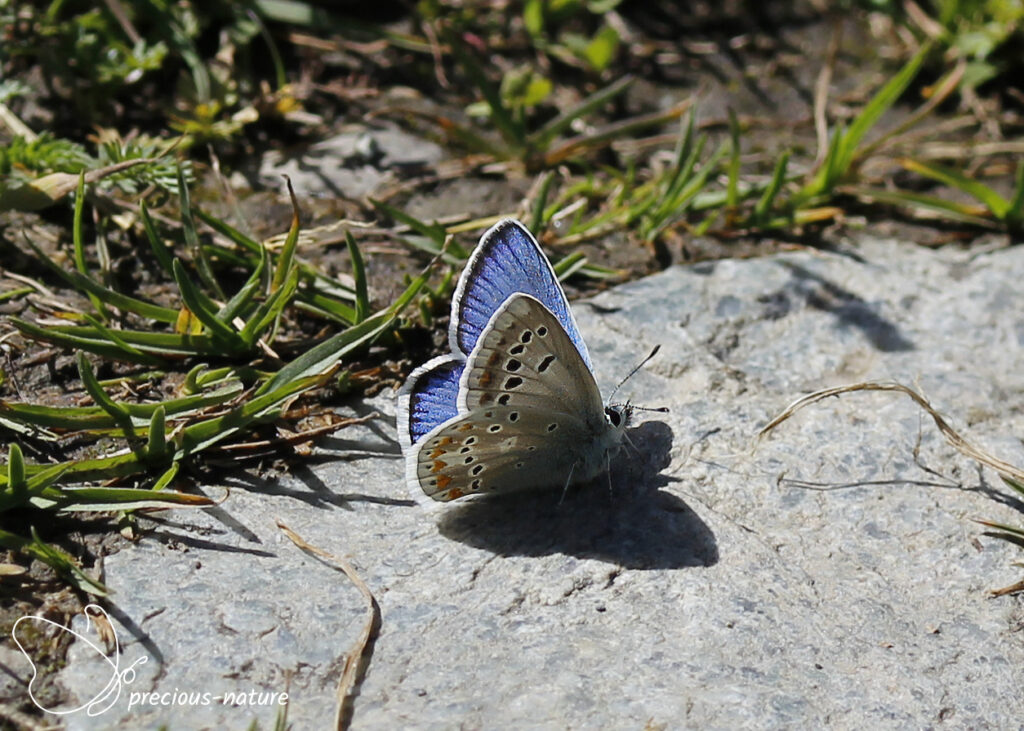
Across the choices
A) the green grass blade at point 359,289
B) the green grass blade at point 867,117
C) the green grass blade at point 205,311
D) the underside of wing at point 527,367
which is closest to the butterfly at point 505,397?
the underside of wing at point 527,367

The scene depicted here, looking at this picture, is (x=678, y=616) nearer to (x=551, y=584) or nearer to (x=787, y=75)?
(x=551, y=584)

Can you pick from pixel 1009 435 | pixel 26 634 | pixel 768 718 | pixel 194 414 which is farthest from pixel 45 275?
pixel 1009 435

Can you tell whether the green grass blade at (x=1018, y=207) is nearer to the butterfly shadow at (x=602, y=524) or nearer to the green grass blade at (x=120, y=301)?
the butterfly shadow at (x=602, y=524)

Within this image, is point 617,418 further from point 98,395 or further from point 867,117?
point 867,117

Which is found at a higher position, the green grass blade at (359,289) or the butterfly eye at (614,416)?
the green grass blade at (359,289)

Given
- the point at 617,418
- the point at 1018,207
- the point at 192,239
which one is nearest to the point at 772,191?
the point at 1018,207

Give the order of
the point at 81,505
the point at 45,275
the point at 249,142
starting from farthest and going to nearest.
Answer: the point at 249,142 → the point at 45,275 → the point at 81,505
